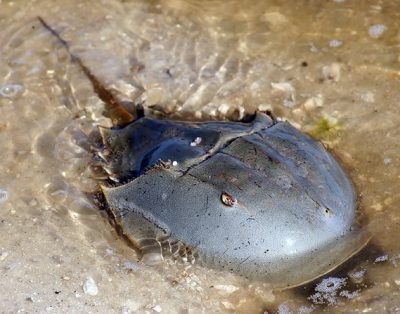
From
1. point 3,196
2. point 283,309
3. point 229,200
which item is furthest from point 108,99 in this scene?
point 283,309

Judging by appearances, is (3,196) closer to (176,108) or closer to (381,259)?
(176,108)

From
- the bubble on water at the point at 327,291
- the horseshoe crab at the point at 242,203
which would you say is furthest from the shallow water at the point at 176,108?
the horseshoe crab at the point at 242,203

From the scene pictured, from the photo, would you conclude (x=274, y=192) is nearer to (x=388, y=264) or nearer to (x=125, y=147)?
(x=388, y=264)

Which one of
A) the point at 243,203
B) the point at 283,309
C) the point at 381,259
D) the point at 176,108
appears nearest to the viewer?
the point at 243,203

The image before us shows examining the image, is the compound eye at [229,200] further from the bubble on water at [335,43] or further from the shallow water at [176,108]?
the bubble on water at [335,43]

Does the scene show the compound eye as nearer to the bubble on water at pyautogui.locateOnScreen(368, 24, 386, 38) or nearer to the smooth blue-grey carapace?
the smooth blue-grey carapace

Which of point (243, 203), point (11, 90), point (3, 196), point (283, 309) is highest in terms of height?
point (243, 203)

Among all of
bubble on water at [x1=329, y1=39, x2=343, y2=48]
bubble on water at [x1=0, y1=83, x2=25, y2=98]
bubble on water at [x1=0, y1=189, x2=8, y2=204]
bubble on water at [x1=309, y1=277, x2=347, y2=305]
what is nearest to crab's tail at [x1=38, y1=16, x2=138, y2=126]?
bubble on water at [x1=0, y1=83, x2=25, y2=98]
